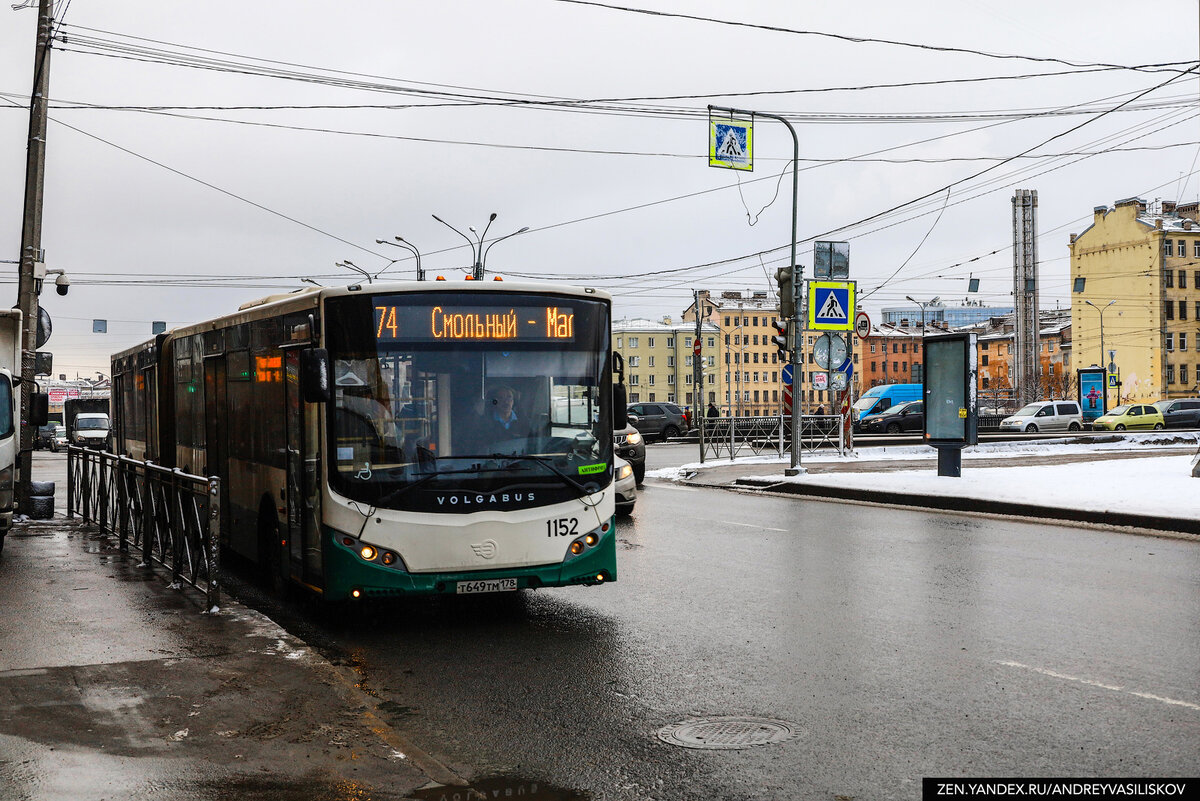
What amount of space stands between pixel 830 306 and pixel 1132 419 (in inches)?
1341

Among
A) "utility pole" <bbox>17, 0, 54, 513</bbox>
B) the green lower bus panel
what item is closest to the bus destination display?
the green lower bus panel

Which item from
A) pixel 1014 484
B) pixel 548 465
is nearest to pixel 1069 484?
pixel 1014 484

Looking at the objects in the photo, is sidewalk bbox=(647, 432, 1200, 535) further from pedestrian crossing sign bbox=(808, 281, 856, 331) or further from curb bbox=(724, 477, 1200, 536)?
pedestrian crossing sign bbox=(808, 281, 856, 331)

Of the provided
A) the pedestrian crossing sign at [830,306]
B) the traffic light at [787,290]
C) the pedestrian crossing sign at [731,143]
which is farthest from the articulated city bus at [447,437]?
the pedestrian crossing sign at [830,306]

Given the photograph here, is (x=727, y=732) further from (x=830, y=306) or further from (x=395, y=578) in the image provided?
(x=830, y=306)

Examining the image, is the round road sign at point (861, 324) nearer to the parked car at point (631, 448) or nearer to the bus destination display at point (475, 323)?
the parked car at point (631, 448)

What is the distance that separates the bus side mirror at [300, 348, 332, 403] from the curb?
10.9 metres

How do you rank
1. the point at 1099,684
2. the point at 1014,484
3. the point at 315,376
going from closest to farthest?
the point at 1099,684 → the point at 315,376 → the point at 1014,484

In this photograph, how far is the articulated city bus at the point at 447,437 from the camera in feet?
28.2

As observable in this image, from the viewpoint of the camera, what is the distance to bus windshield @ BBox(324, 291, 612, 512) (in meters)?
8.66

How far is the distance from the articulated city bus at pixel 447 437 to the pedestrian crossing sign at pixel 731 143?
14582 millimetres

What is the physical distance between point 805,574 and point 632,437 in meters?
12.1

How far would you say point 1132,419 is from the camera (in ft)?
183

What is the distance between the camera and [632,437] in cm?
2327
